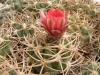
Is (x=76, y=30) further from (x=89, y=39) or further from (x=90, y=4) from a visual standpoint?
Answer: (x=90, y=4)

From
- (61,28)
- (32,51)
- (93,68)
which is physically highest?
(61,28)

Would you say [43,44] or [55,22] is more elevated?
[55,22]

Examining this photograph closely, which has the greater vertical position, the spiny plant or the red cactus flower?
the red cactus flower

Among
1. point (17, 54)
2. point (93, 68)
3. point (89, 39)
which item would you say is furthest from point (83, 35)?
point (17, 54)

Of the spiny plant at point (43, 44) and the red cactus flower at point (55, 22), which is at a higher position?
the red cactus flower at point (55, 22)
